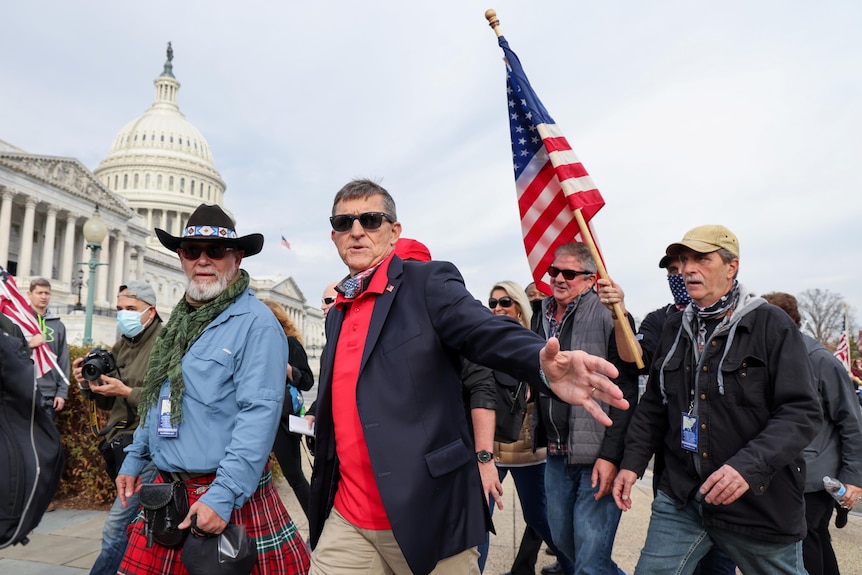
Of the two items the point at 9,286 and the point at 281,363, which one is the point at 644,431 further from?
the point at 9,286

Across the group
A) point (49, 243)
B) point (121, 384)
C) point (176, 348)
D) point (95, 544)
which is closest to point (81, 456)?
point (95, 544)

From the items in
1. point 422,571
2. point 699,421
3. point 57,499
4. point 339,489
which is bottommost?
point 57,499

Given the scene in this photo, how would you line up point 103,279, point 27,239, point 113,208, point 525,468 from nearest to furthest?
point 525,468 < point 27,239 < point 103,279 < point 113,208

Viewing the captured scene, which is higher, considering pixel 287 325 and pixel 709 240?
pixel 709 240

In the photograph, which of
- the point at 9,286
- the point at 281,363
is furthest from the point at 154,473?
the point at 9,286

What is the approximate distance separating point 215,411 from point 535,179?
251cm

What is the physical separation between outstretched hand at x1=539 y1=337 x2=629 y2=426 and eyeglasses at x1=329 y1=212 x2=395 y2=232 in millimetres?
1002

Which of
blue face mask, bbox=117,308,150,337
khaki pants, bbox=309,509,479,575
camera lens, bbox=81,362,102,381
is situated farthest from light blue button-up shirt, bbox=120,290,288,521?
blue face mask, bbox=117,308,150,337

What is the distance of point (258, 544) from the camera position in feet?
9.02

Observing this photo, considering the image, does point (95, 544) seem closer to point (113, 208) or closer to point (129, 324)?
point (129, 324)

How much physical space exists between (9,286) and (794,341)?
5.28 metres

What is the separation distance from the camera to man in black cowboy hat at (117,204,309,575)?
2.54 m

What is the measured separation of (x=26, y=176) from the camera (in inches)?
1930

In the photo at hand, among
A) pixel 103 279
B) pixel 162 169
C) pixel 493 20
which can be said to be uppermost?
pixel 162 169
